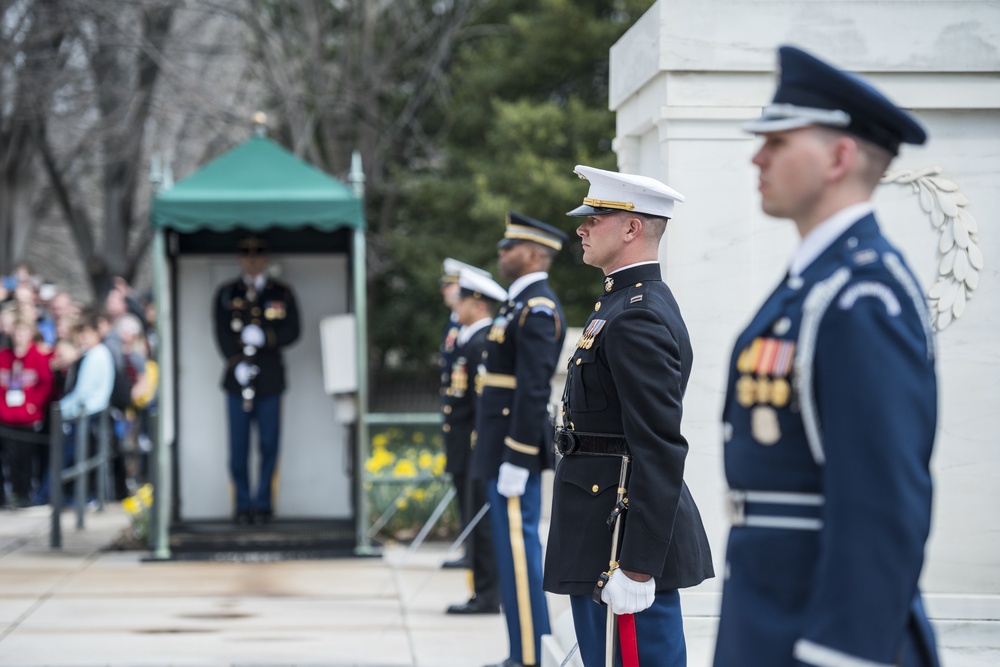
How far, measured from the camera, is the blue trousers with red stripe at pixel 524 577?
19.5ft

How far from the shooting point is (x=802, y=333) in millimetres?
2418

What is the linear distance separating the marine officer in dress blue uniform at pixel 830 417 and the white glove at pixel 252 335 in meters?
7.75

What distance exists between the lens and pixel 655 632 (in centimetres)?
401

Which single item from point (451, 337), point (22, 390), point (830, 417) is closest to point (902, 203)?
point (830, 417)

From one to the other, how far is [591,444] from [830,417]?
6.05ft

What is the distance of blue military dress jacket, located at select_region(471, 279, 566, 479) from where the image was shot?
19.0 ft

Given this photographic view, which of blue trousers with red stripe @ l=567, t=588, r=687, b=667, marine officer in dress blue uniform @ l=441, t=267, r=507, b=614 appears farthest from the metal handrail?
blue trousers with red stripe @ l=567, t=588, r=687, b=667

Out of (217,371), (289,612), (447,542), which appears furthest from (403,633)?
(217,371)

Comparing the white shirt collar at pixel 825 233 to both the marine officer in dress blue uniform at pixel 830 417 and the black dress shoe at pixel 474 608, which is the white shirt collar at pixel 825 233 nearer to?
the marine officer in dress blue uniform at pixel 830 417

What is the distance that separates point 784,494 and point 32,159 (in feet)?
65.7

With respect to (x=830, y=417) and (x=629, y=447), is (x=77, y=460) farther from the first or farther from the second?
(x=830, y=417)

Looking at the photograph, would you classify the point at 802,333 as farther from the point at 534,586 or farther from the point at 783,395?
the point at 534,586

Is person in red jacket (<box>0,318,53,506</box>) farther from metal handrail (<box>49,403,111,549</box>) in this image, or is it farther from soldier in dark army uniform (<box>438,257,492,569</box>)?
soldier in dark army uniform (<box>438,257,492,569</box>)

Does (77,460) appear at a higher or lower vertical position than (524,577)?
higher
